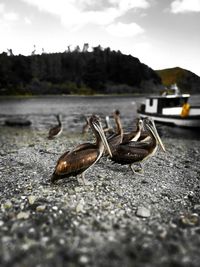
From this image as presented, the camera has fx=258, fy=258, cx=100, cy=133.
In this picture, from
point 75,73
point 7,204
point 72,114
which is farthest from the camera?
point 75,73

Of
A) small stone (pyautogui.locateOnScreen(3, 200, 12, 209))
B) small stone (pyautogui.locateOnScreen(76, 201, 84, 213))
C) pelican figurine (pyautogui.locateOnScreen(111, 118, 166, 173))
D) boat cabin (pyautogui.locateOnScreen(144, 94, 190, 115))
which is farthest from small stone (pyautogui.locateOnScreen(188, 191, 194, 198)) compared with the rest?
boat cabin (pyautogui.locateOnScreen(144, 94, 190, 115))

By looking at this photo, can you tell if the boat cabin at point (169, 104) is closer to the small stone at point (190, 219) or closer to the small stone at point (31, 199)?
the small stone at point (190, 219)

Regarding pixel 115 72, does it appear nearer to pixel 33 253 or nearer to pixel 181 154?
pixel 181 154

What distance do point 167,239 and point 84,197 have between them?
230 centimetres

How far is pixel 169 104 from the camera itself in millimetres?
27516

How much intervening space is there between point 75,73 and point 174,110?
122584 mm

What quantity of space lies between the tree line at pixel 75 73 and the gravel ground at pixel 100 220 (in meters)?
105

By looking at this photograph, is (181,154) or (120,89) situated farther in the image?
(120,89)

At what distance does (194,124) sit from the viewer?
2381cm

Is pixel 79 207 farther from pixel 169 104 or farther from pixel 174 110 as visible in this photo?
pixel 169 104

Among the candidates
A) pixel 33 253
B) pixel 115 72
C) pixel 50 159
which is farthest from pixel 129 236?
pixel 115 72

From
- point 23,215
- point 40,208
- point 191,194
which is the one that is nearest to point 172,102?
point 191,194

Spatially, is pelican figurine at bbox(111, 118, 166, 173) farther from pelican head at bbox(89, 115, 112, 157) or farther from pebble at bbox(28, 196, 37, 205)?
pebble at bbox(28, 196, 37, 205)

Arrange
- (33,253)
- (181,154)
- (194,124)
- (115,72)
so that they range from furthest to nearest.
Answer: (115,72) < (194,124) < (181,154) < (33,253)
